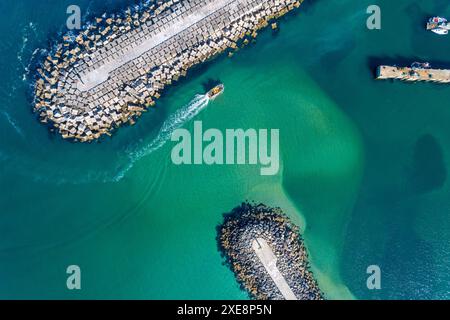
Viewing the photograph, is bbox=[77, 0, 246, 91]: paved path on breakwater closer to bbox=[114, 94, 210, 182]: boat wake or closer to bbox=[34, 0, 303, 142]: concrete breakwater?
bbox=[34, 0, 303, 142]: concrete breakwater

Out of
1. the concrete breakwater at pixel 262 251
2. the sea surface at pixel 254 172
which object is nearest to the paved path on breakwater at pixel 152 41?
the sea surface at pixel 254 172

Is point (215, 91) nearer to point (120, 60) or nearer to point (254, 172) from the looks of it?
point (254, 172)

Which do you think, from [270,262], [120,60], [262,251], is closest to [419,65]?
[262,251]

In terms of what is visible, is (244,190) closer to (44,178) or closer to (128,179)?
(128,179)

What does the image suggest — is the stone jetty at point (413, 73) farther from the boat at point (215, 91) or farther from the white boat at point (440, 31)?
the boat at point (215, 91)

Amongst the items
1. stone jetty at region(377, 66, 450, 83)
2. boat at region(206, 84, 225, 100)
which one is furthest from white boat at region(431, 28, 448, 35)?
boat at region(206, 84, 225, 100)

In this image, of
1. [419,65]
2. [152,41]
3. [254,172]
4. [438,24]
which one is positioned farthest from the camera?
[438,24]
